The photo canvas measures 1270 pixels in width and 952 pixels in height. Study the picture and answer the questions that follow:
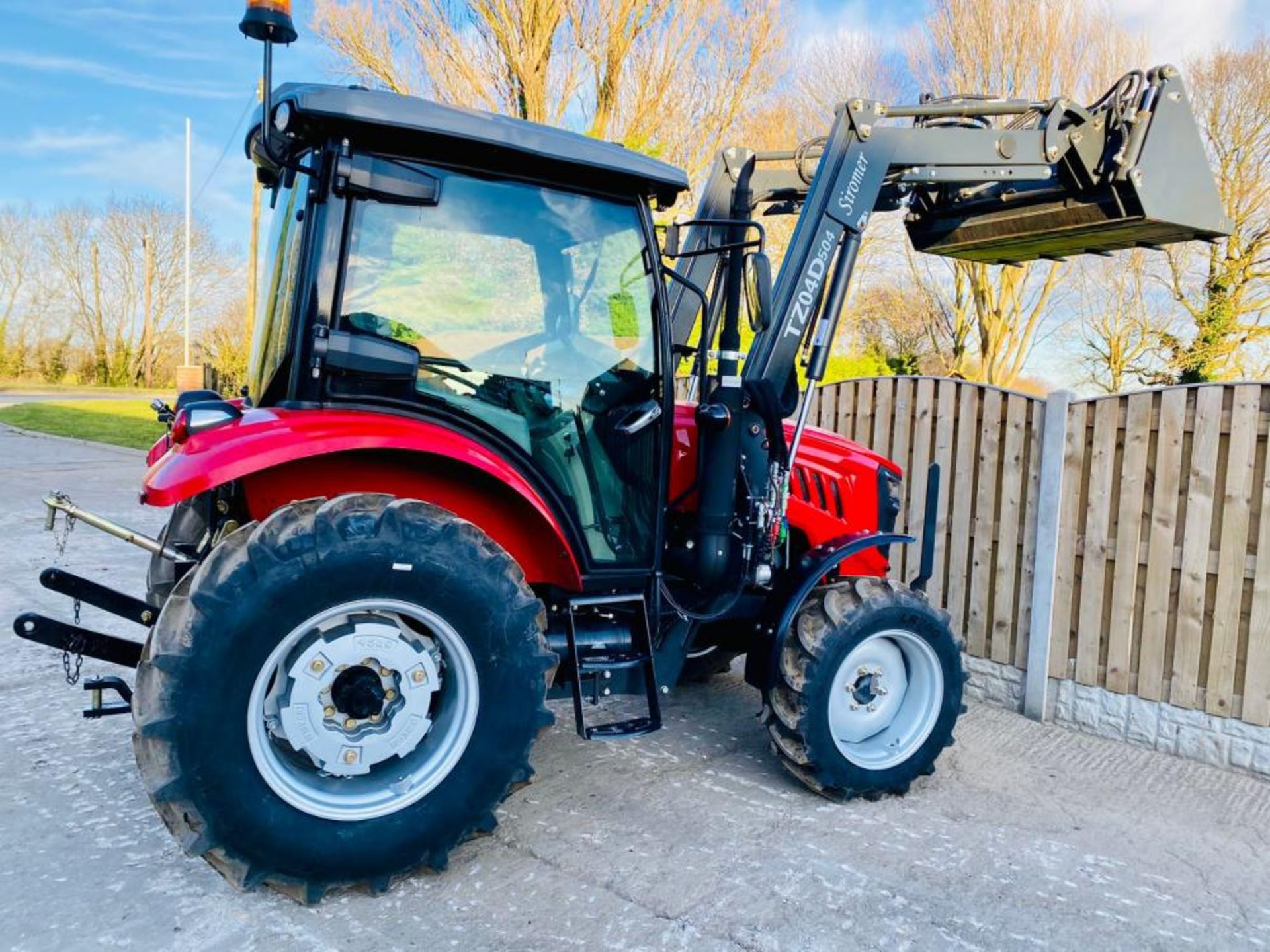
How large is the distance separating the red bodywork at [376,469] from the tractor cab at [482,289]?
108 millimetres

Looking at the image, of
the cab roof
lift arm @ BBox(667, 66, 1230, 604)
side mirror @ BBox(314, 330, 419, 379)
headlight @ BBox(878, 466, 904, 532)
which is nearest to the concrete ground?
lift arm @ BBox(667, 66, 1230, 604)

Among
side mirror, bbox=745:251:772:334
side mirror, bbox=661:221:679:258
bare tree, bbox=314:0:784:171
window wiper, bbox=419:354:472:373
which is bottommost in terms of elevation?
window wiper, bbox=419:354:472:373

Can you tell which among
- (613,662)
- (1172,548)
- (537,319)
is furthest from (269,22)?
(1172,548)

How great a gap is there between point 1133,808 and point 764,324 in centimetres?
256

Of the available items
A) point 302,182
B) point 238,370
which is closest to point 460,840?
point 302,182

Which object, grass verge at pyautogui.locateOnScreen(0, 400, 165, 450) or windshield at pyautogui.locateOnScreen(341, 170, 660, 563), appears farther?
grass verge at pyautogui.locateOnScreen(0, 400, 165, 450)

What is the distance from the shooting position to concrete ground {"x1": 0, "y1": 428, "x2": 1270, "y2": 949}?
9.28 feet

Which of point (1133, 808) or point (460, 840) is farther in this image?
point (1133, 808)

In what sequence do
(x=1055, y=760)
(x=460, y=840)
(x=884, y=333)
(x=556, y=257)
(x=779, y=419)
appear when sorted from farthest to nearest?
(x=884, y=333) → (x=1055, y=760) → (x=779, y=419) → (x=556, y=257) → (x=460, y=840)

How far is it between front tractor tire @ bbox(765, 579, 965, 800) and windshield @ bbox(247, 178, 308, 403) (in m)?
2.24

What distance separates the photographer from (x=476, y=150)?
316cm

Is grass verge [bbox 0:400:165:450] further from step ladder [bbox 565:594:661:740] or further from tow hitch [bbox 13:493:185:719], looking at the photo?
step ladder [bbox 565:594:661:740]

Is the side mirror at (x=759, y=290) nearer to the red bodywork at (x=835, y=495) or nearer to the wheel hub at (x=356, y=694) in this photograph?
the red bodywork at (x=835, y=495)

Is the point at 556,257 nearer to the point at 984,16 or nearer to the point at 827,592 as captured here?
the point at 827,592
